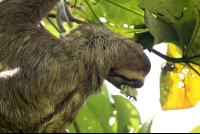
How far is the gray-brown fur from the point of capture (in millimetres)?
1928

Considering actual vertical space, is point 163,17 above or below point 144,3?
below

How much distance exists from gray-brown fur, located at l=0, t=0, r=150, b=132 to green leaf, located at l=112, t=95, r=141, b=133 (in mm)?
1725

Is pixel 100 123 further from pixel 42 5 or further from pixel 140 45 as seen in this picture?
pixel 42 5

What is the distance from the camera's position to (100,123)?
4.00 m

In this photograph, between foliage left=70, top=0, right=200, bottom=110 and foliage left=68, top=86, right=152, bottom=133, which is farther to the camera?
foliage left=68, top=86, right=152, bottom=133

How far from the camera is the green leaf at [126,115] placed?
12.5ft

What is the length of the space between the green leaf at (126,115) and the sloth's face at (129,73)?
Result: 1.66 metres

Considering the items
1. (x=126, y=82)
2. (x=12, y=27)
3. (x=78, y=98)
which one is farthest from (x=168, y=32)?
(x=12, y=27)

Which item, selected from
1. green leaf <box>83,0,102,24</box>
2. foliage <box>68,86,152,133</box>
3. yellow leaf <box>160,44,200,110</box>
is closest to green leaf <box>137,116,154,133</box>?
foliage <box>68,86,152,133</box>

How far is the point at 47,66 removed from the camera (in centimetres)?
192

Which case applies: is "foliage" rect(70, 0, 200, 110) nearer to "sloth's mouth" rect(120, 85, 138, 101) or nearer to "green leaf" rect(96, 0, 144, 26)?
"green leaf" rect(96, 0, 144, 26)

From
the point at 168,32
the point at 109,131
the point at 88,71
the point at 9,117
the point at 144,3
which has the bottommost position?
the point at 109,131

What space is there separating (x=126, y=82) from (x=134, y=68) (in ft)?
0.59

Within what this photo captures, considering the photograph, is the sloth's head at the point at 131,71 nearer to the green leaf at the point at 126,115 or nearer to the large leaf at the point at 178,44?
the large leaf at the point at 178,44
